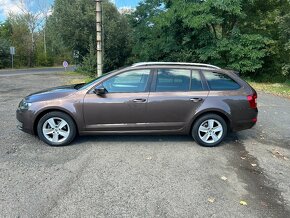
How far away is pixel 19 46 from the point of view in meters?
42.8

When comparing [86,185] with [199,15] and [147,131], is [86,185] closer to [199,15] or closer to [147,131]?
[147,131]

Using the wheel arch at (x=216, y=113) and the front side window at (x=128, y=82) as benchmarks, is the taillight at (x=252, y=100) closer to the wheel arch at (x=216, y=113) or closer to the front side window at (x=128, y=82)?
the wheel arch at (x=216, y=113)

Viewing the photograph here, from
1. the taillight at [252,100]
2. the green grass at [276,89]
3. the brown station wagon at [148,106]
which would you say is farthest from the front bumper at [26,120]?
the green grass at [276,89]

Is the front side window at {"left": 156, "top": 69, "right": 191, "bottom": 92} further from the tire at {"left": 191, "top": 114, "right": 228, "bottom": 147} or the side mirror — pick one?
the side mirror

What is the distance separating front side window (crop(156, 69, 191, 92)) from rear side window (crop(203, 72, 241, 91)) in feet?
1.42

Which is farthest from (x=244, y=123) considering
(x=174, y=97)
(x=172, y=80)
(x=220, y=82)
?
(x=172, y=80)

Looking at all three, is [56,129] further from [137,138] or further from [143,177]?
[143,177]

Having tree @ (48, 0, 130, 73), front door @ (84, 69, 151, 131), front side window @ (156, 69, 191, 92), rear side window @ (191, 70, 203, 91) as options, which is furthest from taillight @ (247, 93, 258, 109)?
tree @ (48, 0, 130, 73)

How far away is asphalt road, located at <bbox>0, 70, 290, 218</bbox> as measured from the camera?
3363 millimetres

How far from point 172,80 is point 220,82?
0.98 m

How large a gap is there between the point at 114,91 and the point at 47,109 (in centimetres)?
130

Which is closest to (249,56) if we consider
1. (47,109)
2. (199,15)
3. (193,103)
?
(199,15)

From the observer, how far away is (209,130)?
5.54 metres

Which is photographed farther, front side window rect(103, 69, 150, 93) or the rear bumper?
the rear bumper
